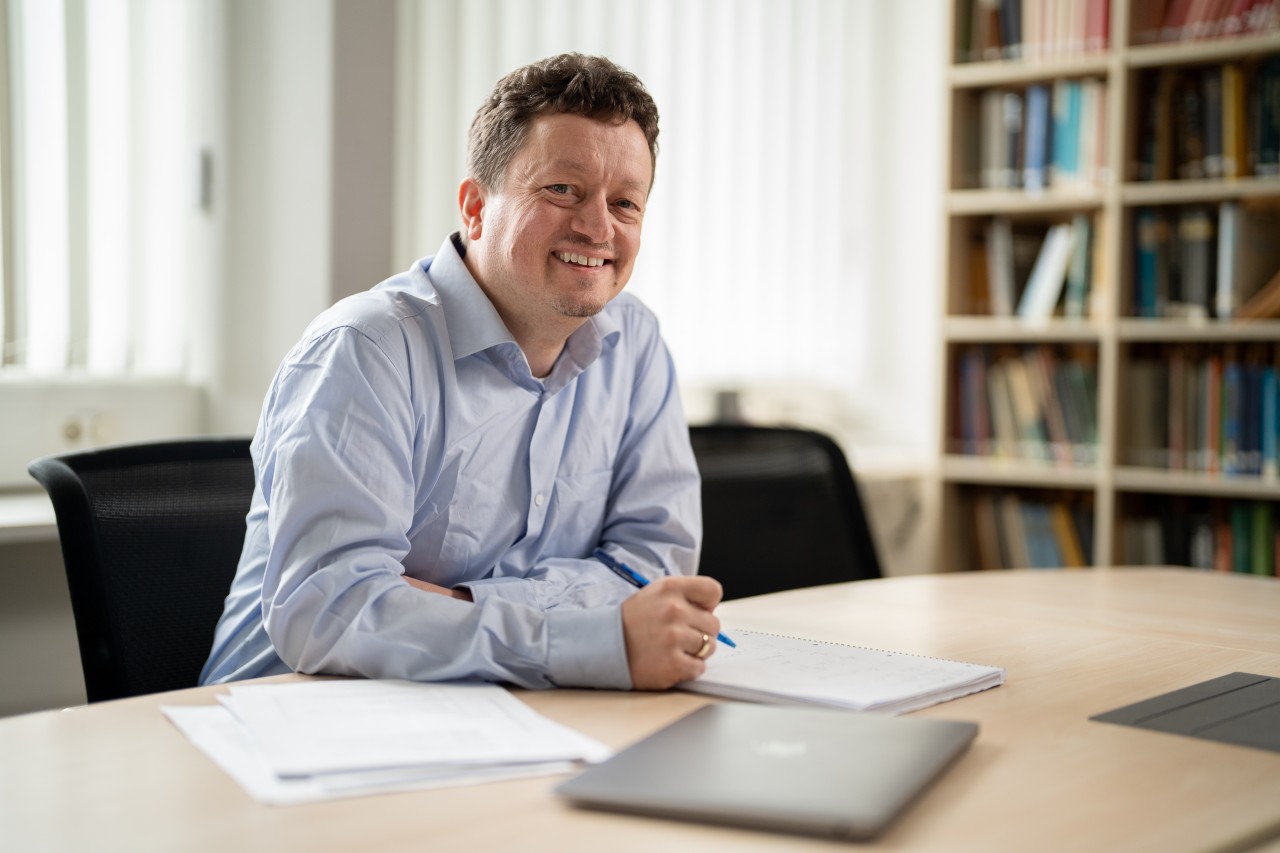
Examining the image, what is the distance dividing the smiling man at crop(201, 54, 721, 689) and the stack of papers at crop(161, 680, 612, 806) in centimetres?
8

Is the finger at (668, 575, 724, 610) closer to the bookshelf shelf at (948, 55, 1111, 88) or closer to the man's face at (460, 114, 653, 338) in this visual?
the man's face at (460, 114, 653, 338)

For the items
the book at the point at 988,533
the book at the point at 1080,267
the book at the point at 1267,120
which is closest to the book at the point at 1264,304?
the book at the point at 1267,120

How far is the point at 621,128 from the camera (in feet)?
5.14

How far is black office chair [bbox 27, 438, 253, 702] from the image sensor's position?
1.37 meters

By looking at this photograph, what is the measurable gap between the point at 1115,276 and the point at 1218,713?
7.33 ft

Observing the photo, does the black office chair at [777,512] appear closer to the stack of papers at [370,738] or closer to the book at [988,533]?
the stack of papers at [370,738]

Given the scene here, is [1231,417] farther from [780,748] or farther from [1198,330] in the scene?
[780,748]

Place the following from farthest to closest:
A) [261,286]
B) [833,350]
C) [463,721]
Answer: [833,350] → [261,286] → [463,721]

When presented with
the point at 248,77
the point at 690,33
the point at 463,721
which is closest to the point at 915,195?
the point at 690,33

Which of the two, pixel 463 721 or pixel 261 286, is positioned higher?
pixel 261 286

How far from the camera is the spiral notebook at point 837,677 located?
1115mm

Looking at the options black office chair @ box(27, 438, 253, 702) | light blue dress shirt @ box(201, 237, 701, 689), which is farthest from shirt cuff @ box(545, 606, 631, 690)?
black office chair @ box(27, 438, 253, 702)

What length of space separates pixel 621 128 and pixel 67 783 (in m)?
0.98

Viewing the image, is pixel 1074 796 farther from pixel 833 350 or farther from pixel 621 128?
pixel 833 350
